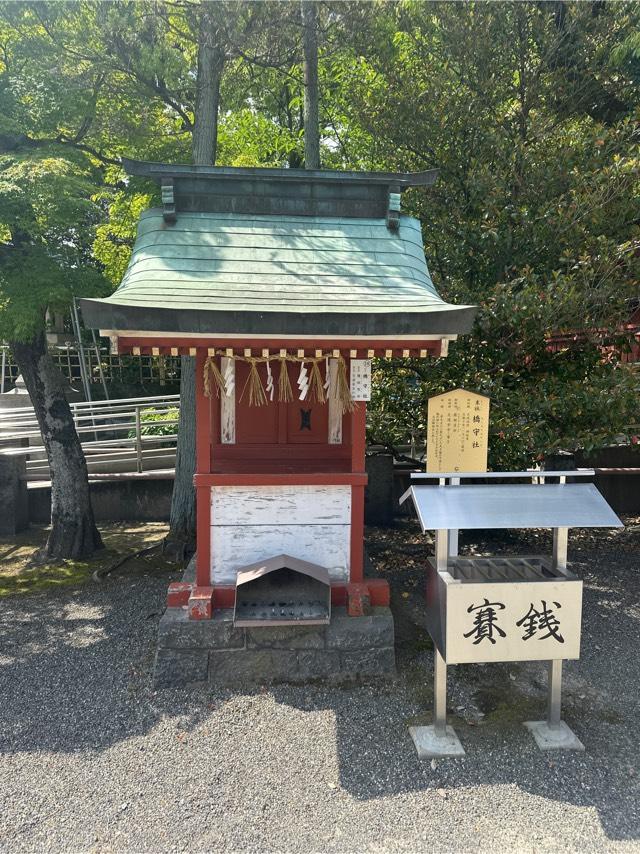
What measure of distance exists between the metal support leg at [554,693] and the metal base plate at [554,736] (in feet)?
0.14

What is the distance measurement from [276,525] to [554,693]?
282 cm

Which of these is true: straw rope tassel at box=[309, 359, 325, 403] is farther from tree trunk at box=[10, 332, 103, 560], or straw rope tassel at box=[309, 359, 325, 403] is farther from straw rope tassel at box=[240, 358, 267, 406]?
tree trunk at box=[10, 332, 103, 560]

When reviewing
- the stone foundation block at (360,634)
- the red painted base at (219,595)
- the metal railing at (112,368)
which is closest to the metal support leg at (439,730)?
the stone foundation block at (360,634)

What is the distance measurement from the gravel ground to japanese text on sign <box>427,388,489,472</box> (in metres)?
2.10

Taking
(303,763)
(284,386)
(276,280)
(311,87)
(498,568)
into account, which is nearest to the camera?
(303,763)

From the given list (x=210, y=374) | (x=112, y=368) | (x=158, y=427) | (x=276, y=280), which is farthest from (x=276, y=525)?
(x=112, y=368)

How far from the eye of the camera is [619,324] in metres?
6.98

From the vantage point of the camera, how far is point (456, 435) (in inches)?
177

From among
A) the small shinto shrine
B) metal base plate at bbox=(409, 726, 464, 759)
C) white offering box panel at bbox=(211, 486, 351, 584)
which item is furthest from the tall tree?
metal base plate at bbox=(409, 726, 464, 759)

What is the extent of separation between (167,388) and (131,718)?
49.0 feet

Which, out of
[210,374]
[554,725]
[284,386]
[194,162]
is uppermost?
[194,162]

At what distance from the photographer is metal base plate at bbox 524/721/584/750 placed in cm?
405

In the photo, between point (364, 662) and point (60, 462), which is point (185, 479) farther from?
point (364, 662)

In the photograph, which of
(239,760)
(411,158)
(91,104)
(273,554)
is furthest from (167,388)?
(239,760)
